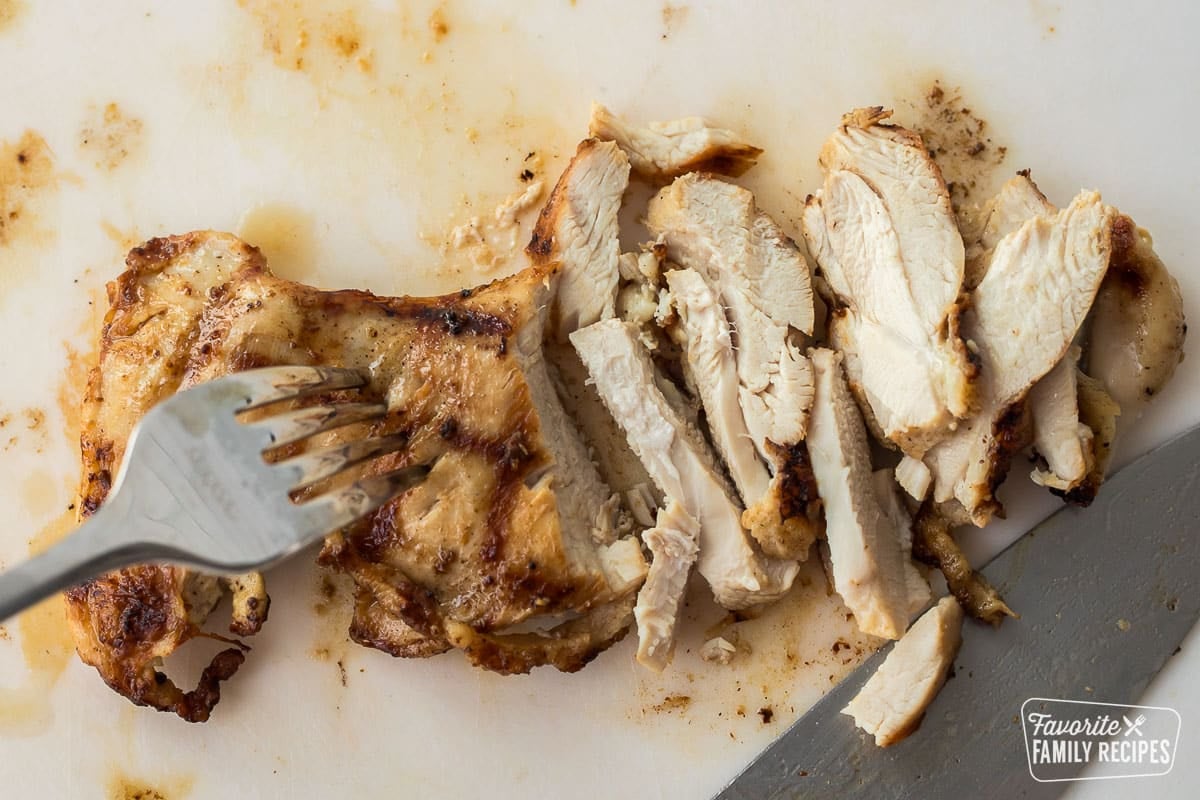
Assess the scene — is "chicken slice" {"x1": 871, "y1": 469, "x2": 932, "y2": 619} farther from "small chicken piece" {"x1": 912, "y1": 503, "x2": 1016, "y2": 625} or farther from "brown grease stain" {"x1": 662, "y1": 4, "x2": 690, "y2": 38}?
"brown grease stain" {"x1": 662, "y1": 4, "x2": 690, "y2": 38}

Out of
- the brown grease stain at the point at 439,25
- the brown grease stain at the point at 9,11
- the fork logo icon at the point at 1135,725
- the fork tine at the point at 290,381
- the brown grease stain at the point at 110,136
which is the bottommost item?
the fork logo icon at the point at 1135,725

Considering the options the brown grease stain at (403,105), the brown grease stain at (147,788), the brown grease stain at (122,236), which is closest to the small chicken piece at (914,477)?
the brown grease stain at (403,105)

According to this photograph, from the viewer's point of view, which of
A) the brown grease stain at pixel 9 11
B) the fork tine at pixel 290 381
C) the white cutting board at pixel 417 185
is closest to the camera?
the fork tine at pixel 290 381

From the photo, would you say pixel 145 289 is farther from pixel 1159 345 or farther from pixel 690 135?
pixel 1159 345

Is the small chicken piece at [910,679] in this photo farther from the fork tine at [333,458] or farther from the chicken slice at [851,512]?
the fork tine at [333,458]

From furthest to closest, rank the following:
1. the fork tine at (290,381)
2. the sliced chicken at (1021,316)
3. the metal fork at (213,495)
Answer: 1. the sliced chicken at (1021,316)
2. the fork tine at (290,381)
3. the metal fork at (213,495)

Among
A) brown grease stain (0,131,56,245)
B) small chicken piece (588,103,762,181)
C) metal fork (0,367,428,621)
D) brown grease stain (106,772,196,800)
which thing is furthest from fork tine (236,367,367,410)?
brown grease stain (106,772,196,800)
